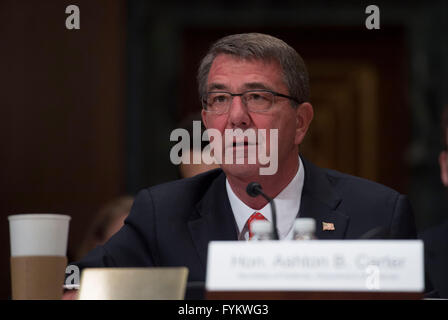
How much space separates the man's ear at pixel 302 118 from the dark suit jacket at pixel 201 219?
6.1 inches

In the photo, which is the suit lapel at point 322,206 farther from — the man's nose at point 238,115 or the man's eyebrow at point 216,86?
the man's eyebrow at point 216,86

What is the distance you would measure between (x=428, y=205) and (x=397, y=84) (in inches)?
35.7

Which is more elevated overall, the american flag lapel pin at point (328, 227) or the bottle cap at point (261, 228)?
the bottle cap at point (261, 228)

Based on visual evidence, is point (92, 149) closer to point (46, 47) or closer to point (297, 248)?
point (46, 47)

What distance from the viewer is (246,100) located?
92.2 inches

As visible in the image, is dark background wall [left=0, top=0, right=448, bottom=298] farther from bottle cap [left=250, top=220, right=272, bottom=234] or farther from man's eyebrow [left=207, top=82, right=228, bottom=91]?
bottle cap [left=250, top=220, right=272, bottom=234]

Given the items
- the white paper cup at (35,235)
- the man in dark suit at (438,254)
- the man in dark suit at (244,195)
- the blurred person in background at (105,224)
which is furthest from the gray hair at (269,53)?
the blurred person in background at (105,224)

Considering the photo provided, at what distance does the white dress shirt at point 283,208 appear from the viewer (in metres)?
2.41

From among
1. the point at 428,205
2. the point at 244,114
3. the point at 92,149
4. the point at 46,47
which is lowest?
the point at 428,205

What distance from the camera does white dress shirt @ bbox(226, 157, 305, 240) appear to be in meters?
2.41

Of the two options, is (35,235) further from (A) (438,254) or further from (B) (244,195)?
(A) (438,254)

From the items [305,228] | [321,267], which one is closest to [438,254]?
[305,228]

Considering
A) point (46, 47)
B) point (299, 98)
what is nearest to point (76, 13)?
point (46, 47)

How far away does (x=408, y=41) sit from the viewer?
555 cm
